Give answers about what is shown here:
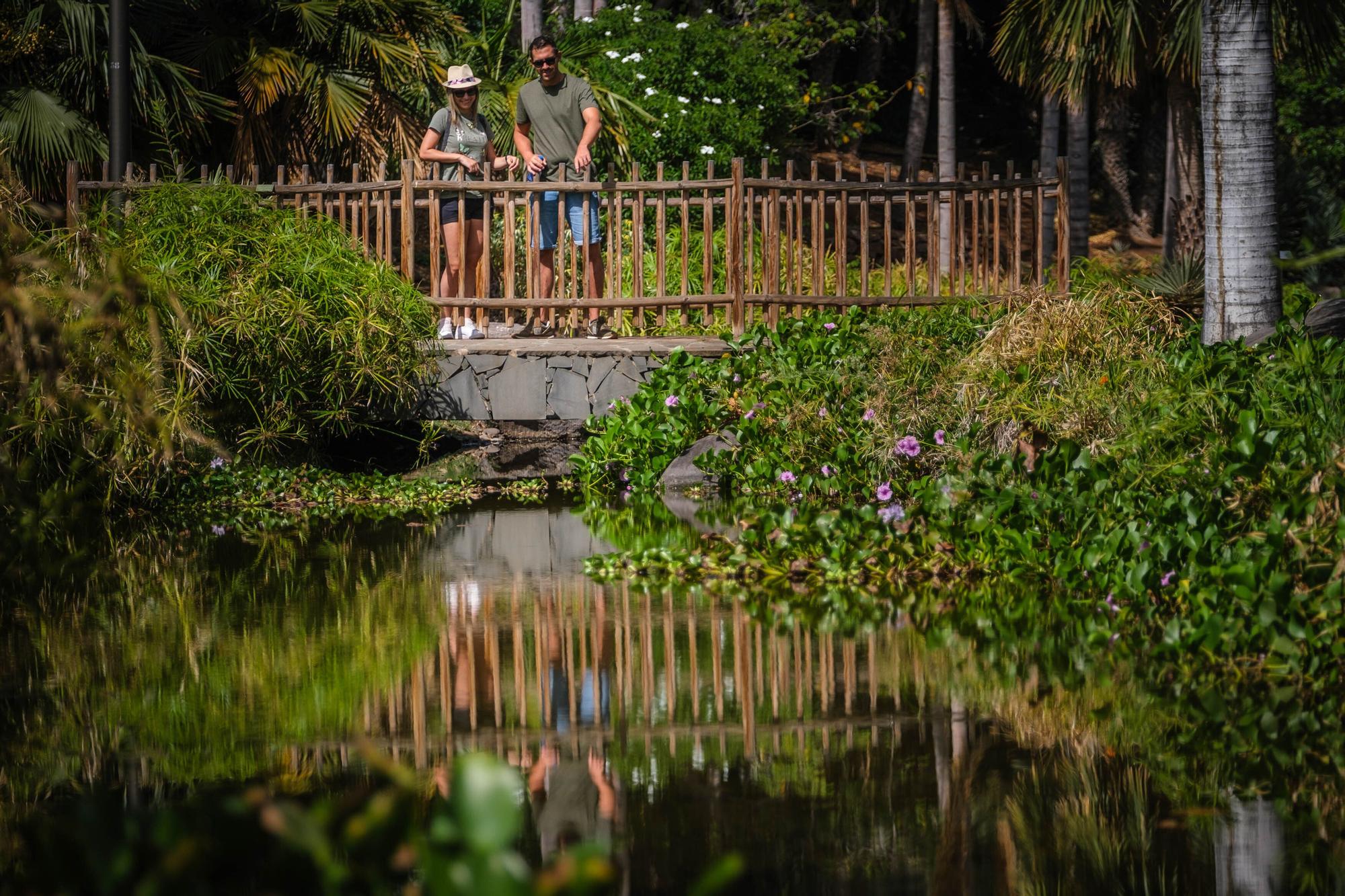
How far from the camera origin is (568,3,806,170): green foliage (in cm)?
1822

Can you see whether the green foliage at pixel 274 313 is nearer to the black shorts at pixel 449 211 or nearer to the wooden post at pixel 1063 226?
the black shorts at pixel 449 211

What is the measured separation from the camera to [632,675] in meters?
5.44

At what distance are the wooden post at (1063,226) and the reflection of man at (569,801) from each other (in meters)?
Result: 8.04

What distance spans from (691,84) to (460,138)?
776 centimetres

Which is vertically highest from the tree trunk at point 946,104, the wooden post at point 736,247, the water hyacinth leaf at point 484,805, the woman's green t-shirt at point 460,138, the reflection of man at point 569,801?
the tree trunk at point 946,104

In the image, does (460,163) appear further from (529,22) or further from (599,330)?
(529,22)

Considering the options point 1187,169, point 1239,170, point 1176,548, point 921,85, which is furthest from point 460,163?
point 921,85

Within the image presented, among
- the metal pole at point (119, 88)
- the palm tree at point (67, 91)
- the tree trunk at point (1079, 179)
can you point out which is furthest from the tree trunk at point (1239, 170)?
the tree trunk at point (1079, 179)

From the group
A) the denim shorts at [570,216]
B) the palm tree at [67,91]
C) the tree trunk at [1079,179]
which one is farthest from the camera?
the tree trunk at [1079,179]

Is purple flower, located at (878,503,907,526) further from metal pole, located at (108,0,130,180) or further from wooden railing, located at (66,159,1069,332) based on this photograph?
metal pole, located at (108,0,130,180)

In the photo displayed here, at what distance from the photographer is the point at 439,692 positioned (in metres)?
5.22

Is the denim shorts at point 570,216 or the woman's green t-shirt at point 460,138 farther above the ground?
the woman's green t-shirt at point 460,138

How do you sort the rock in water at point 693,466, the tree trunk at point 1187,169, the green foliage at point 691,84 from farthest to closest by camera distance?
the green foliage at point 691,84
the tree trunk at point 1187,169
the rock in water at point 693,466

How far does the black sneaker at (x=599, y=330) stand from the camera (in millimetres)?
11445
